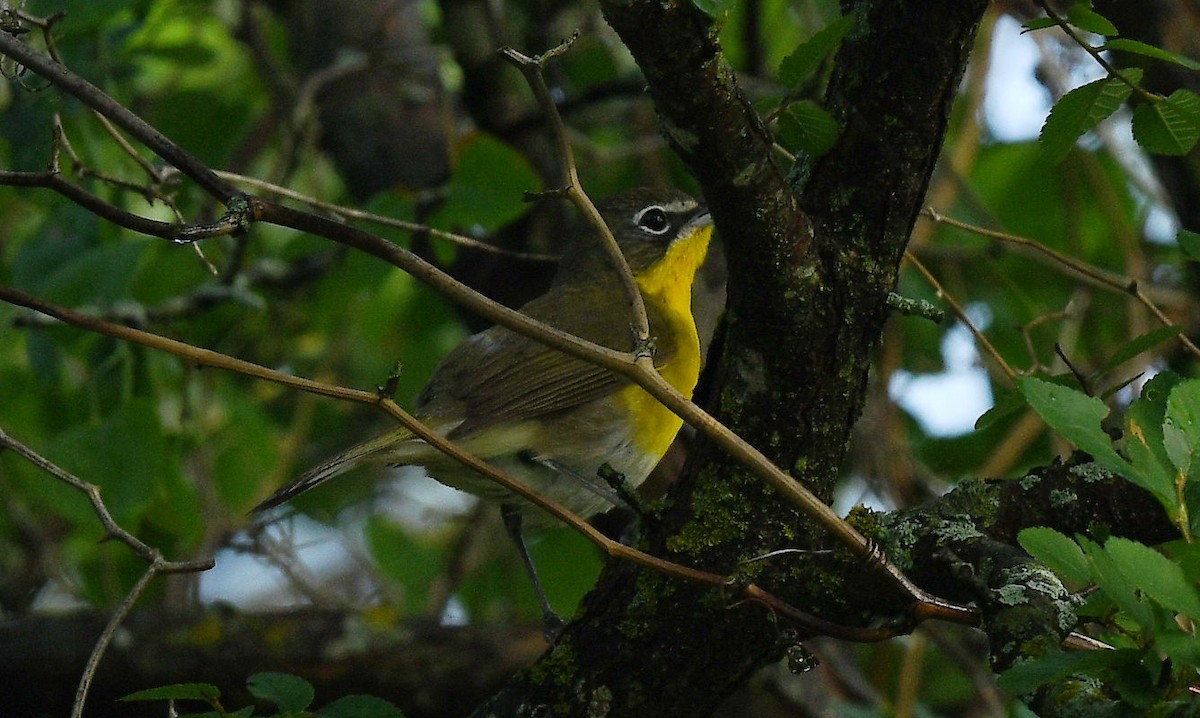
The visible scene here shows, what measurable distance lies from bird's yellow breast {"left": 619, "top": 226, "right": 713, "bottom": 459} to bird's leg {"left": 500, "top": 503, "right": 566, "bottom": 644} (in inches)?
18.2

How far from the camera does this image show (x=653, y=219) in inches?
185

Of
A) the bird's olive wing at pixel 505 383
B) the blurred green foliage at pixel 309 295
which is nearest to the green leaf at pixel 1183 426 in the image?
the blurred green foliage at pixel 309 295

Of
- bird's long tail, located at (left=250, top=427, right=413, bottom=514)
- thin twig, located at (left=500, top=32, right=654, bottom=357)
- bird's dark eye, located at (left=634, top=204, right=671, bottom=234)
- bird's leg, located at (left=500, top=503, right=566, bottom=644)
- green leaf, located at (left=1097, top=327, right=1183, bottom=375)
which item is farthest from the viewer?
bird's dark eye, located at (left=634, top=204, right=671, bottom=234)

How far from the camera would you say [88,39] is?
14.1 feet

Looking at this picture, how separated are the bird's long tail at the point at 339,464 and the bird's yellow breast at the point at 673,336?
0.74 metres

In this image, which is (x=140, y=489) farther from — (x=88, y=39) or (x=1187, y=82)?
(x=1187, y=82)

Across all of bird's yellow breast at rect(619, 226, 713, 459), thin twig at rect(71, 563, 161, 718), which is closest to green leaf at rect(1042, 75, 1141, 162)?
bird's yellow breast at rect(619, 226, 713, 459)

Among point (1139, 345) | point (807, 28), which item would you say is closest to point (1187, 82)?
point (807, 28)

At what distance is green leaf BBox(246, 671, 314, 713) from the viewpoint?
7.47ft

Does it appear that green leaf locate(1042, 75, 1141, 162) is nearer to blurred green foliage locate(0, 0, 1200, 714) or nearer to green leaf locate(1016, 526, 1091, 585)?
green leaf locate(1016, 526, 1091, 585)

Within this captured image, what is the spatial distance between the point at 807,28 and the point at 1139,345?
11.6 ft

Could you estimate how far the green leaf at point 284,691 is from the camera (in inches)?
89.6

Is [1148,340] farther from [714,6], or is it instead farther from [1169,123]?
[714,6]

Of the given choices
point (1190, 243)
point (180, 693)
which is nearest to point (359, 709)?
point (180, 693)
